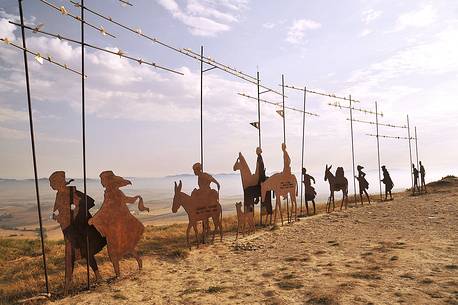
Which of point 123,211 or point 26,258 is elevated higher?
point 123,211

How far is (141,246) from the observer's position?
11.8 m

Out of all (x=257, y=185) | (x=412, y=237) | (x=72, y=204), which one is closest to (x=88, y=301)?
(x=72, y=204)

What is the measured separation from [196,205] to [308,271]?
14.0 ft

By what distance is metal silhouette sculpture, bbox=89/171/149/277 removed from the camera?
7.91 metres

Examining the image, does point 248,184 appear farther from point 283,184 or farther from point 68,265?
point 68,265

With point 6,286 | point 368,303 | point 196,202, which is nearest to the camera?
point 368,303

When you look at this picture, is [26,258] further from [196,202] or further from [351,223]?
[351,223]

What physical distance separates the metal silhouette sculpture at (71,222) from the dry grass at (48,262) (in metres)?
0.68

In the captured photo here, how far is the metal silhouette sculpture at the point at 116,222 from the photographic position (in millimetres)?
7910

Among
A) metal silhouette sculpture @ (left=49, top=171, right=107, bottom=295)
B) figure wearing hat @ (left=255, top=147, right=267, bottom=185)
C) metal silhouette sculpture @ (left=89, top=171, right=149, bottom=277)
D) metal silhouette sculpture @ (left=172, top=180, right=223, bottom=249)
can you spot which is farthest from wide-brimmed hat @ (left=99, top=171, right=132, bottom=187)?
figure wearing hat @ (left=255, top=147, right=267, bottom=185)

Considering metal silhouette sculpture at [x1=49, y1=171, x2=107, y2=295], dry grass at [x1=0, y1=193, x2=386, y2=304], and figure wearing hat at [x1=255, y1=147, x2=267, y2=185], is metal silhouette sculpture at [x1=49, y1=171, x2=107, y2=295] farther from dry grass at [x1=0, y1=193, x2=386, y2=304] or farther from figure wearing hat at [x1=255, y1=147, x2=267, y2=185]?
figure wearing hat at [x1=255, y1=147, x2=267, y2=185]

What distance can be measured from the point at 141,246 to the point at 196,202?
269 centimetres

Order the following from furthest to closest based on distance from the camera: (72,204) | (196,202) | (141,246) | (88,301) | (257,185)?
(257,185) → (141,246) → (196,202) → (72,204) → (88,301)

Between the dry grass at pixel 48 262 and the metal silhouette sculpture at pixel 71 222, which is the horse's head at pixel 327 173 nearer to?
the dry grass at pixel 48 262
